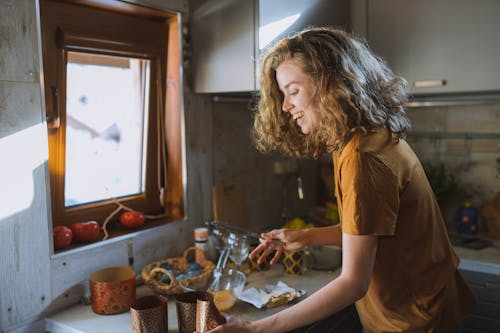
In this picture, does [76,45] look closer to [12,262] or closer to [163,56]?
[163,56]

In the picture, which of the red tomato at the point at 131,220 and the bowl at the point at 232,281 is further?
the red tomato at the point at 131,220

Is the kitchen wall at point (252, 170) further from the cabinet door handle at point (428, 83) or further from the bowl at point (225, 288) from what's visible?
the cabinet door handle at point (428, 83)

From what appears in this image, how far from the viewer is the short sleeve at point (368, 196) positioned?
1.10 metres

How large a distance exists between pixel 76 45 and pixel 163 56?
1.31 feet

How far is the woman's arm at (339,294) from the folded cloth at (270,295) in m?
0.47

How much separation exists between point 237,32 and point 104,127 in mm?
638

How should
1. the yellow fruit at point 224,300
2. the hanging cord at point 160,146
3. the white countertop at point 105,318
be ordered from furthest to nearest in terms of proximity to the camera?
the hanging cord at point 160,146 → the yellow fruit at point 224,300 → the white countertop at point 105,318

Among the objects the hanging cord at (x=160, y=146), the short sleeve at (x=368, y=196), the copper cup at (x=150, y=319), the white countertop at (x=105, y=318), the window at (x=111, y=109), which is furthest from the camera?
the hanging cord at (x=160, y=146)

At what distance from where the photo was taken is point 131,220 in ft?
6.41

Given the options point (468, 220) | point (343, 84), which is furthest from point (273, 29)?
point (468, 220)

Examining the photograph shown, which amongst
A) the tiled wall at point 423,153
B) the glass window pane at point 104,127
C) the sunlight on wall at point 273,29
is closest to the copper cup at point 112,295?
the glass window pane at point 104,127

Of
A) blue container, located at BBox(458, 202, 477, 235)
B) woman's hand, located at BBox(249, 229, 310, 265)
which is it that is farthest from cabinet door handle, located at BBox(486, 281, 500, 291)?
woman's hand, located at BBox(249, 229, 310, 265)

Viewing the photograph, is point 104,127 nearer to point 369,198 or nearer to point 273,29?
point 273,29

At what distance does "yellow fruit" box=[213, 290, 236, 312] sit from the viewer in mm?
1606
